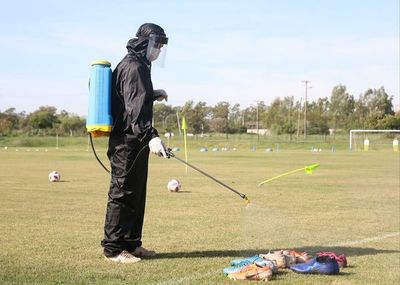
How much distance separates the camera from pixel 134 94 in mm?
7035

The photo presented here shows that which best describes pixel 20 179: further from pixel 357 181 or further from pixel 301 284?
pixel 301 284

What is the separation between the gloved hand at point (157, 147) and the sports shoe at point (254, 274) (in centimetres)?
153

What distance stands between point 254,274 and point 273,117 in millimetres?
132643

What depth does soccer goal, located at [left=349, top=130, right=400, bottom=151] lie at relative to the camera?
85.4 meters

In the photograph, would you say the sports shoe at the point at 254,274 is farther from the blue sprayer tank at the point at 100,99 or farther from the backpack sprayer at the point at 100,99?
the blue sprayer tank at the point at 100,99

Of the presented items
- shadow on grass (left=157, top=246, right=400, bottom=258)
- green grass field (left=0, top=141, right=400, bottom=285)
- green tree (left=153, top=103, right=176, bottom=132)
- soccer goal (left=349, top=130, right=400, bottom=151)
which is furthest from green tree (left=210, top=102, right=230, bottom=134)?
shadow on grass (left=157, top=246, right=400, bottom=258)

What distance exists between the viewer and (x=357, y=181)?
23.4 meters

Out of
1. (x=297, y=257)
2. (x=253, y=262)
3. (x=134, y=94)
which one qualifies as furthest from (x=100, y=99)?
(x=297, y=257)

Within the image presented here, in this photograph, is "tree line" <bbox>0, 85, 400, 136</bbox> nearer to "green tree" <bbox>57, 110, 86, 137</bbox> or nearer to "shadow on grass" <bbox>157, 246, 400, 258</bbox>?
"green tree" <bbox>57, 110, 86, 137</bbox>

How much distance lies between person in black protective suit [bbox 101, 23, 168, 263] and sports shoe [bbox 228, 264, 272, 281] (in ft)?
4.69

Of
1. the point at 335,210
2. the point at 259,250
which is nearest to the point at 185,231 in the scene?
the point at 259,250

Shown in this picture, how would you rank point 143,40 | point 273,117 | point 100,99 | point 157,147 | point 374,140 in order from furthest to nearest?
point 273,117
point 374,140
point 143,40
point 100,99
point 157,147

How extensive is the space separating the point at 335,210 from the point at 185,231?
4.91 meters

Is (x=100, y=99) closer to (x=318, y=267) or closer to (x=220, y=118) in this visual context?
(x=318, y=267)
